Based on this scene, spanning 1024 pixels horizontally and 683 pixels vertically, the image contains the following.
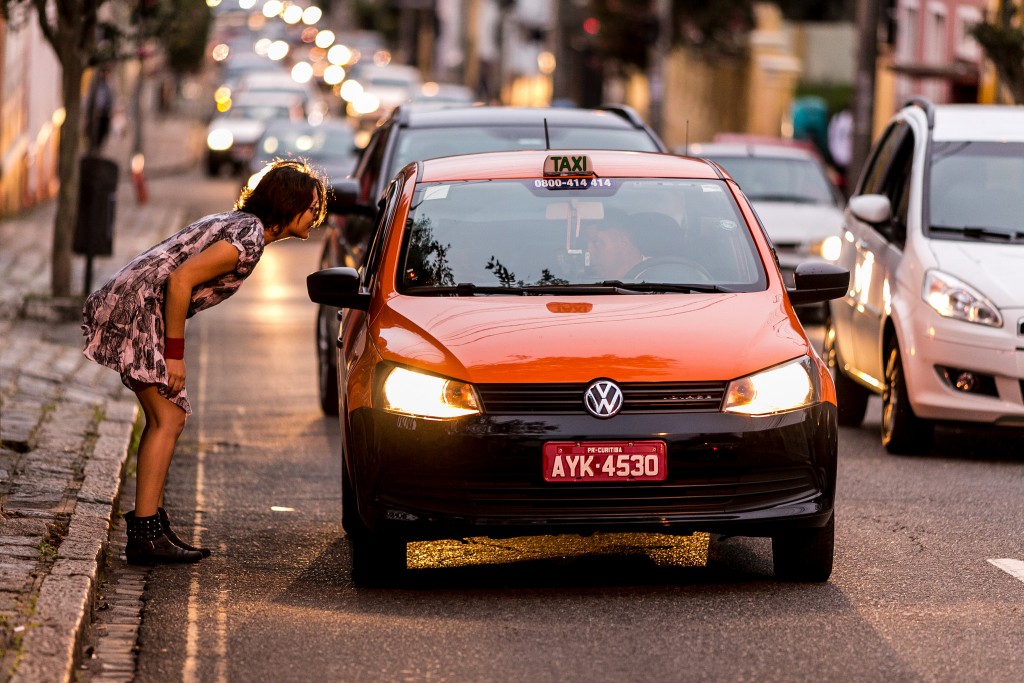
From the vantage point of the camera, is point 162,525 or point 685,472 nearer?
point 685,472

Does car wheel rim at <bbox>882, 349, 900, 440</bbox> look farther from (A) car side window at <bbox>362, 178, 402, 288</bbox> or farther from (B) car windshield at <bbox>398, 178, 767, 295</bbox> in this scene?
(A) car side window at <bbox>362, 178, 402, 288</bbox>

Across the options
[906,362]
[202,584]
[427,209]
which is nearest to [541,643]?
[202,584]

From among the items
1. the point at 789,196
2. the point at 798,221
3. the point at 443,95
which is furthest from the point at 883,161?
the point at 443,95

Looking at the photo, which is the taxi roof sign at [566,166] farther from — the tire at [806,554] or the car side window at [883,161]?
the car side window at [883,161]

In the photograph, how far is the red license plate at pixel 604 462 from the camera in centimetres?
739

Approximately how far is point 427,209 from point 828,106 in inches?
1688

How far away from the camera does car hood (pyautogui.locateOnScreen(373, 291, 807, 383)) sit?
7.48 meters

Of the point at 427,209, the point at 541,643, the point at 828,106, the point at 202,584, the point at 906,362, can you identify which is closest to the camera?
the point at 541,643

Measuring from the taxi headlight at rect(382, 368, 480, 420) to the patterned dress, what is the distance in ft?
2.85

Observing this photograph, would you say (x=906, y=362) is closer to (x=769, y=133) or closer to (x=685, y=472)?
(x=685, y=472)

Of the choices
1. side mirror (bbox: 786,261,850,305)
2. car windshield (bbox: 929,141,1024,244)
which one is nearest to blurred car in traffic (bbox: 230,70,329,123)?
car windshield (bbox: 929,141,1024,244)

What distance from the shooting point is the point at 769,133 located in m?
52.5

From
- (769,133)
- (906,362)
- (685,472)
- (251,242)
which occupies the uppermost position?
(251,242)

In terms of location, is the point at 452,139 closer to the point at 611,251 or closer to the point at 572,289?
the point at 611,251
